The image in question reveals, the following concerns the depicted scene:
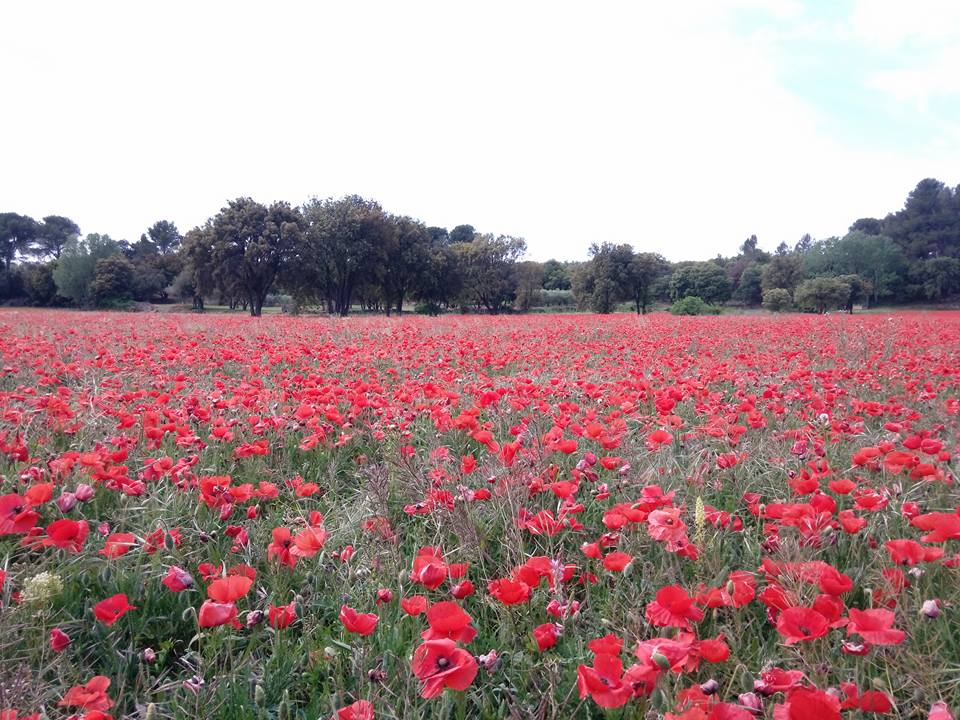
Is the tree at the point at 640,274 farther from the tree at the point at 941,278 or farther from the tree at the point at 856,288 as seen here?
the tree at the point at 941,278

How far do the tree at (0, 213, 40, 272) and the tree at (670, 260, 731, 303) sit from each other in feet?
290

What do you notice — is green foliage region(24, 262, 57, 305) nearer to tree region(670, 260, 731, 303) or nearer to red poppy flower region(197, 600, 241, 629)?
tree region(670, 260, 731, 303)

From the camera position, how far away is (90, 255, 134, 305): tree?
2044 inches

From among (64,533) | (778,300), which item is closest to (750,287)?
(778,300)

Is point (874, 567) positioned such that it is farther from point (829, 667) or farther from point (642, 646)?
point (642, 646)

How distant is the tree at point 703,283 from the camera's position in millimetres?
64562

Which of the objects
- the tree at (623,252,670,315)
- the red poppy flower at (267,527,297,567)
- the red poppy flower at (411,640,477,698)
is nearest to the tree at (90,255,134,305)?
the tree at (623,252,670,315)

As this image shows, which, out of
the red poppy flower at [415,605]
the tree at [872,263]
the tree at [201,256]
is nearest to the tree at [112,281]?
the tree at [201,256]

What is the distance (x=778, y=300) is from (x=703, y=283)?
60.7 ft

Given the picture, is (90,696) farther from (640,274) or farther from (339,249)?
(640,274)

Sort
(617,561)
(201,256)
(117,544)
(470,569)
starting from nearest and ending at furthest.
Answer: (617,561)
(117,544)
(470,569)
(201,256)

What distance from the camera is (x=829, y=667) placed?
1.35 meters

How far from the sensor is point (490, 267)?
5506cm

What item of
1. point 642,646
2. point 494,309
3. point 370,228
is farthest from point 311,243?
point 642,646
